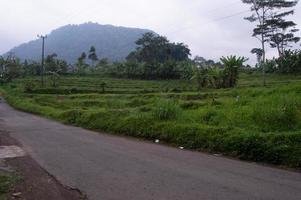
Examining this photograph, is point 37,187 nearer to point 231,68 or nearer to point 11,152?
point 11,152

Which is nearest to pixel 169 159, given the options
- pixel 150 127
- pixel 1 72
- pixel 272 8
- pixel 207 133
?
pixel 207 133

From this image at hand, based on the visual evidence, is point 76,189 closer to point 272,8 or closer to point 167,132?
point 167,132

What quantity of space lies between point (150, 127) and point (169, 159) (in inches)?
221

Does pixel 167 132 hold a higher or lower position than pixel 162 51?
lower

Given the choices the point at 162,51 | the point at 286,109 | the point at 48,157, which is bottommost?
the point at 48,157

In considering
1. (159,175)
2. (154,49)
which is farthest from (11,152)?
(154,49)

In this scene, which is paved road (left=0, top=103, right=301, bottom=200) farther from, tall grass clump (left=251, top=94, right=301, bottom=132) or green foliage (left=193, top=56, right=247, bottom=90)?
green foliage (left=193, top=56, right=247, bottom=90)

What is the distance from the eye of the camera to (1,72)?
279 feet

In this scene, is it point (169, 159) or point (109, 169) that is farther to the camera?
point (169, 159)

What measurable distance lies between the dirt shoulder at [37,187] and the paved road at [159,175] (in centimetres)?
24

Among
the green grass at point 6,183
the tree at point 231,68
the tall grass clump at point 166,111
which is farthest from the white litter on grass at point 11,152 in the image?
the tree at point 231,68

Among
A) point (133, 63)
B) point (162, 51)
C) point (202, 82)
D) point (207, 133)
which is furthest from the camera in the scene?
point (162, 51)

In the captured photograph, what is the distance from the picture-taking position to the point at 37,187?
8.21 metres

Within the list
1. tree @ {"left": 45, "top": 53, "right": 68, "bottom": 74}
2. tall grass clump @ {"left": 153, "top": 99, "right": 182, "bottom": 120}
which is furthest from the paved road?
tree @ {"left": 45, "top": 53, "right": 68, "bottom": 74}
